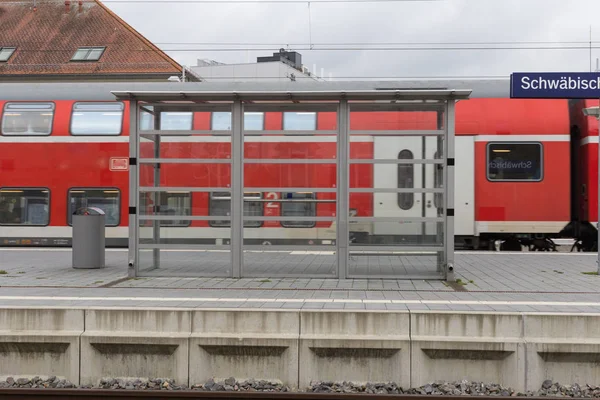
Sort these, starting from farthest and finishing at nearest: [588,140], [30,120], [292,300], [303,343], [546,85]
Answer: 1. [30,120]
2. [588,140]
3. [546,85]
4. [292,300]
5. [303,343]

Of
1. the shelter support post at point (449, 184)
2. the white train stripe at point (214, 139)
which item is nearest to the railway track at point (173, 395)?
the shelter support post at point (449, 184)

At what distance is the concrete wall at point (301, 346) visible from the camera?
21.6ft

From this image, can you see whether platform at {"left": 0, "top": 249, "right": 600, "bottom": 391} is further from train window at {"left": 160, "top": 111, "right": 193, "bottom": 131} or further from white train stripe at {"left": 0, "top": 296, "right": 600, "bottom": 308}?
train window at {"left": 160, "top": 111, "right": 193, "bottom": 131}

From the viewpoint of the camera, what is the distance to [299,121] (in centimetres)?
1068

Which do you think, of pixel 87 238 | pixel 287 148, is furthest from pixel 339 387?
pixel 87 238

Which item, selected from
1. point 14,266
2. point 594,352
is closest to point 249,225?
point 14,266

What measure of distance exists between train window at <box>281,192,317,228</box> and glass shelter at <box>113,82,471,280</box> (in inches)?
0.7

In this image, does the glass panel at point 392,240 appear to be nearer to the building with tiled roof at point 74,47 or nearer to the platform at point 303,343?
the platform at point 303,343

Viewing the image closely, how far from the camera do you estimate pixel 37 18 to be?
1695 inches

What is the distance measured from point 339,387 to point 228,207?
14.7 ft

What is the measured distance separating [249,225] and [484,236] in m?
7.67

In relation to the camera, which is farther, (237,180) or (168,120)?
(168,120)

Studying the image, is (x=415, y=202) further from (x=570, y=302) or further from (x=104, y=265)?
(x=104, y=265)

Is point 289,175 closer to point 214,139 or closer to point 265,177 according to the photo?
point 265,177
